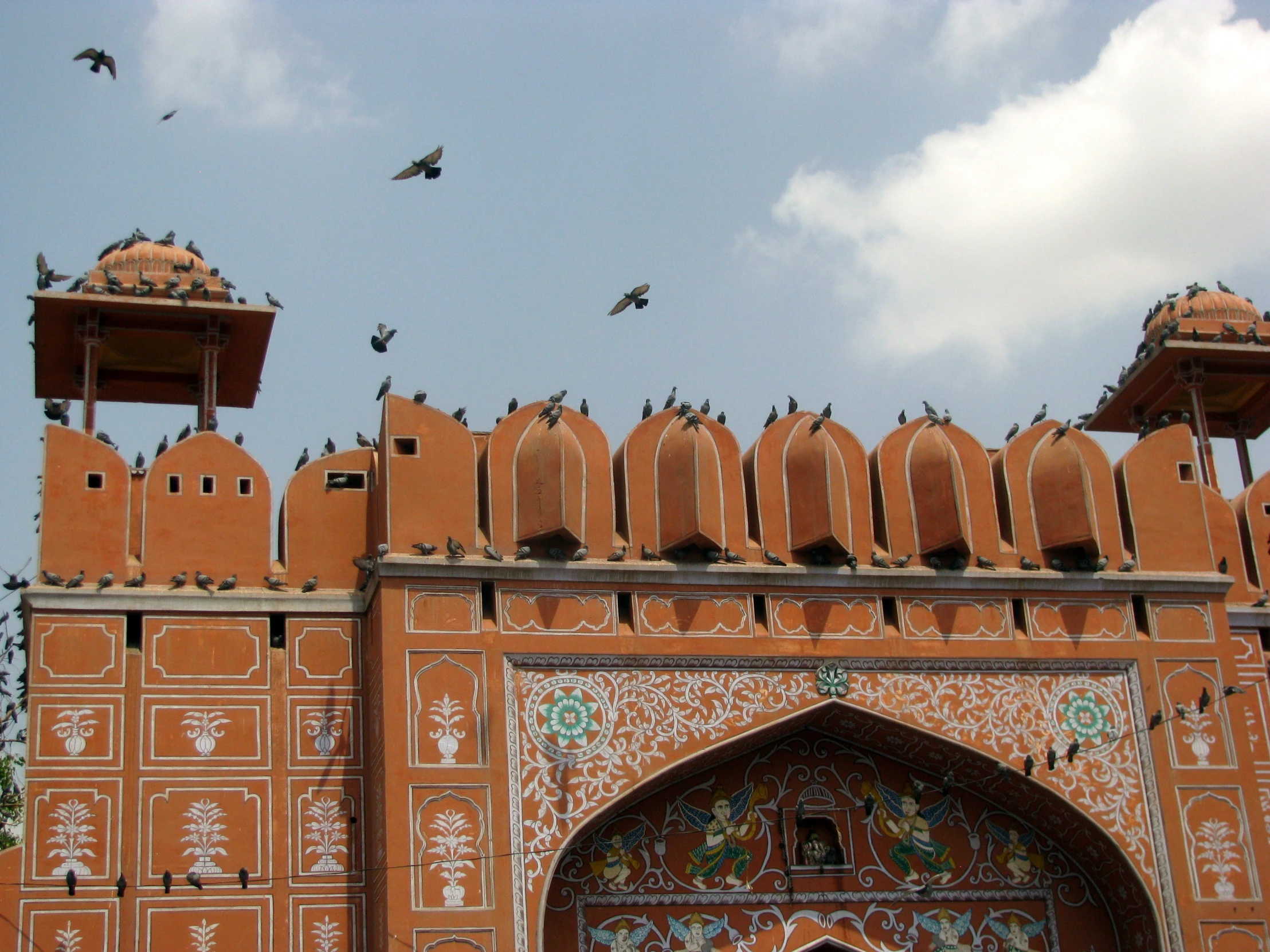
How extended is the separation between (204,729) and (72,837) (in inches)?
48.4

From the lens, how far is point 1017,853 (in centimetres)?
1620

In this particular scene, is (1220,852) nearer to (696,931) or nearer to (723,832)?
(723,832)

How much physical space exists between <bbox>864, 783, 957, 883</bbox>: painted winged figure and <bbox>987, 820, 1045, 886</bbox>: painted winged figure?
0.44m

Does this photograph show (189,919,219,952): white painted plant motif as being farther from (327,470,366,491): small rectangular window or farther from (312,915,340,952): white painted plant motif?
(327,470,366,491): small rectangular window

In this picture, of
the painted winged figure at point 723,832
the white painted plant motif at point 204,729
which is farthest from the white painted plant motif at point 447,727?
the painted winged figure at point 723,832

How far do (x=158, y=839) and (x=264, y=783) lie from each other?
863 mm

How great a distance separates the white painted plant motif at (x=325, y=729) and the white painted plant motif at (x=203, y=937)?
1.52 m

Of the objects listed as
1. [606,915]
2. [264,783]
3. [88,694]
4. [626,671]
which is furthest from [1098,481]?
[88,694]

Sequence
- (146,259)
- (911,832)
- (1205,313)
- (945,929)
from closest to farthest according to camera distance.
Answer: (945,929), (911,832), (146,259), (1205,313)

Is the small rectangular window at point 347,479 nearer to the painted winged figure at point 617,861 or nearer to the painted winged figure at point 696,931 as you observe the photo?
the painted winged figure at point 617,861

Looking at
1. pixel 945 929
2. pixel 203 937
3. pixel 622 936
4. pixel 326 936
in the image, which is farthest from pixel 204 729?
Result: pixel 945 929

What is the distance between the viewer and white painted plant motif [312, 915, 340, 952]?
14.7 metres

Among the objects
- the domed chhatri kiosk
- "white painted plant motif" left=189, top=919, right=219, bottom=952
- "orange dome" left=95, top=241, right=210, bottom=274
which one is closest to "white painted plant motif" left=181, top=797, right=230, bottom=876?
the domed chhatri kiosk

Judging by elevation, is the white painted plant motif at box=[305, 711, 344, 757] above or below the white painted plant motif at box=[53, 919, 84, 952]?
above
